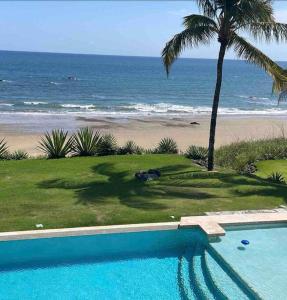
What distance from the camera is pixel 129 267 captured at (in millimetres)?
9023

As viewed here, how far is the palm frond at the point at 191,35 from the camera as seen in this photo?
47.9ft

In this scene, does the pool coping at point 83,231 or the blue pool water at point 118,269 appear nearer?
the blue pool water at point 118,269

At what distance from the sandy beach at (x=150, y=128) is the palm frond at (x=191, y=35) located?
1018 cm

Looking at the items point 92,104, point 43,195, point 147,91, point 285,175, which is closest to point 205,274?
point 43,195

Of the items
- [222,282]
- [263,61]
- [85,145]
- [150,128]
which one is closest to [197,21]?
[263,61]

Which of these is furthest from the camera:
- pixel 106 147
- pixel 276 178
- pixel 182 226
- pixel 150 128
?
pixel 150 128

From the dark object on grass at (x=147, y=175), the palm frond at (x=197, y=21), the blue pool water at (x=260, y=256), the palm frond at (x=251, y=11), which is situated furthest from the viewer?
the palm frond at (x=197, y=21)

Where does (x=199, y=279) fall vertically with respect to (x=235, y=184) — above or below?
below

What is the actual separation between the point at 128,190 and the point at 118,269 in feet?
14.3

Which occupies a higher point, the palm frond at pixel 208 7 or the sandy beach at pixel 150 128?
the palm frond at pixel 208 7

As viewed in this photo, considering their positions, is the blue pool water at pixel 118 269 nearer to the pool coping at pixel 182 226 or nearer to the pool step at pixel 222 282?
the pool step at pixel 222 282

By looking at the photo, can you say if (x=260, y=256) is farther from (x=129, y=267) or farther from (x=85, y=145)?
(x=85, y=145)

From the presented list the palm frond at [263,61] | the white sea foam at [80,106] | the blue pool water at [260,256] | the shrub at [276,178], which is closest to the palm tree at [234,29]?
the palm frond at [263,61]

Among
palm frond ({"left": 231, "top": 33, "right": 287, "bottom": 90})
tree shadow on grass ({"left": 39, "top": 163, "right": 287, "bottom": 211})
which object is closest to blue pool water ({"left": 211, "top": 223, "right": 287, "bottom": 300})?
tree shadow on grass ({"left": 39, "top": 163, "right": 287, "bottom": 211})
